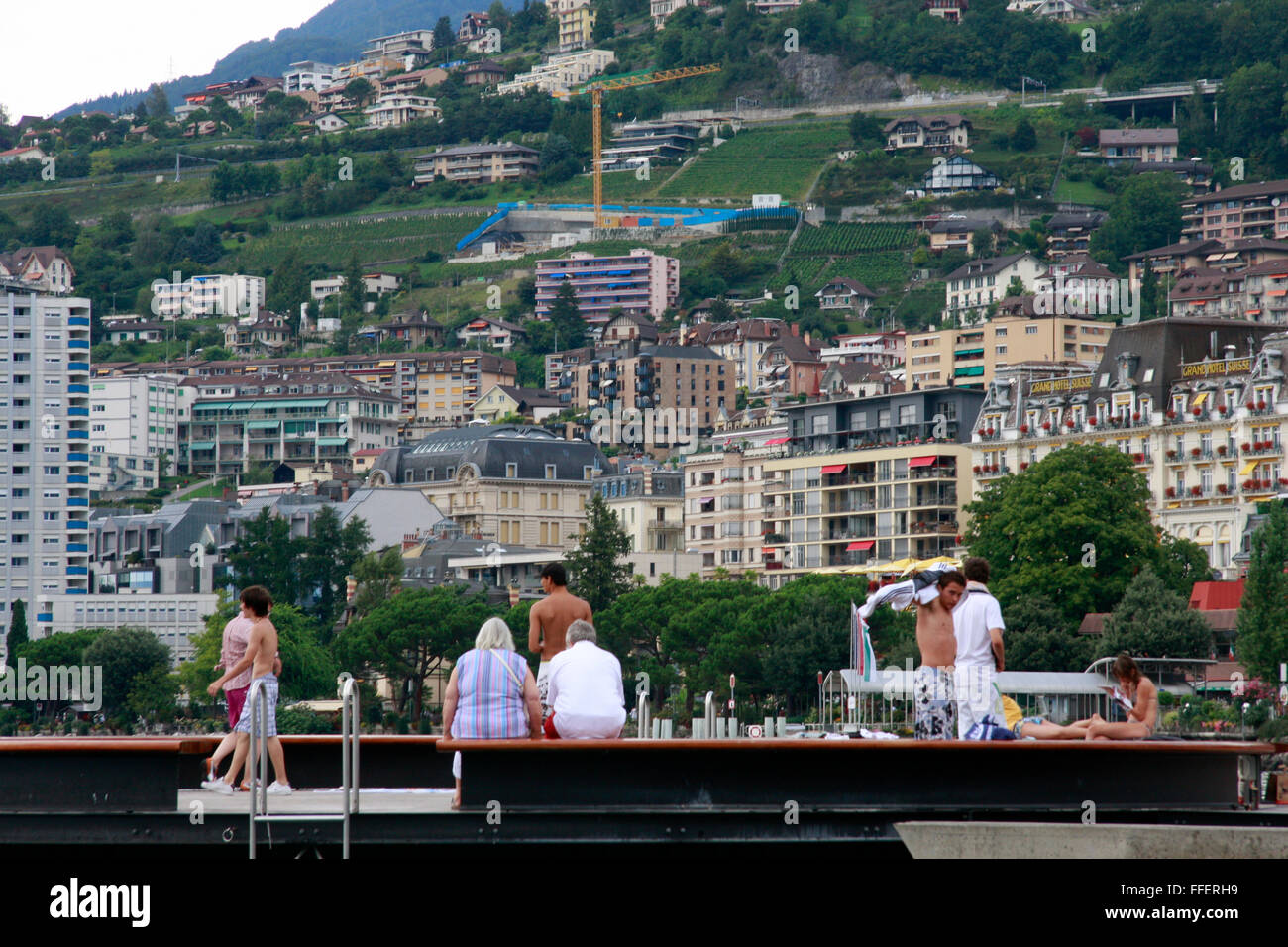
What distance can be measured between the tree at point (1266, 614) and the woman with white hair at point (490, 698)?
6665 centimetres

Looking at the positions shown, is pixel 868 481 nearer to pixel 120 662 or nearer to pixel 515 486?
pixel 120 662

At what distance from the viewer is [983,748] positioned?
56.2 feet

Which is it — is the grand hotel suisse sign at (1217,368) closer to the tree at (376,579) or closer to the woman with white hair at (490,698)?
the tree at (376,579)

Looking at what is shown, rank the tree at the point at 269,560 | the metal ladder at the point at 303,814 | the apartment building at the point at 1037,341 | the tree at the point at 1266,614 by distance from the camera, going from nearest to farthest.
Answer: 1. the metal ladder at the point at 303,814
2. the tree at the point at 1266,614
3. the tree at the point at 269,560
4. the apartment building at the point at 1037,341

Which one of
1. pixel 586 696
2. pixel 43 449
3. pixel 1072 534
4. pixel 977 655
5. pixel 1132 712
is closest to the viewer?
pixel 586 696

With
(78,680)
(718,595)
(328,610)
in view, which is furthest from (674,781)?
(328,610)

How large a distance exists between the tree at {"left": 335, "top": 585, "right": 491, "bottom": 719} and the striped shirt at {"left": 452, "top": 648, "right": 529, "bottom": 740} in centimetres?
11094

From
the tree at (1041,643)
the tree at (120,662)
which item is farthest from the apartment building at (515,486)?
the tree at (1041,643)

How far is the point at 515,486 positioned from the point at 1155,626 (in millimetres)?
107772

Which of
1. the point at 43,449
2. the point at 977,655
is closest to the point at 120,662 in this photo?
the point at 43,449

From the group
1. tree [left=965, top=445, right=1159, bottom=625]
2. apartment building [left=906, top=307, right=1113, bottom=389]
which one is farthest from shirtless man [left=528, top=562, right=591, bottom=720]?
apartment building [left=906, top=307, right=1113, bottom=389]

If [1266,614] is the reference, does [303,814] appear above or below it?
below

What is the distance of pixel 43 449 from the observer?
17600 cm

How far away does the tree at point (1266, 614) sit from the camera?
8106 centimetres
